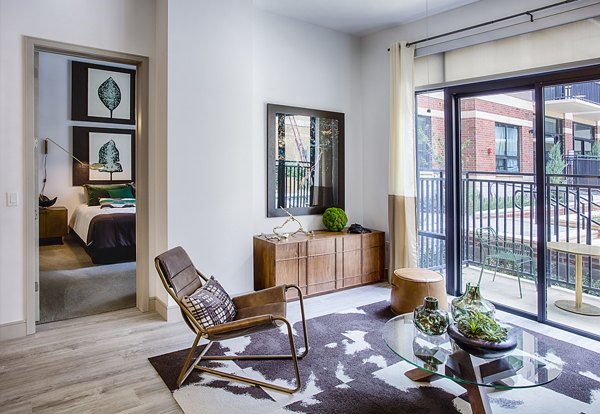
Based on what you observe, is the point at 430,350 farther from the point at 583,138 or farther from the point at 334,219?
the point at 334,219

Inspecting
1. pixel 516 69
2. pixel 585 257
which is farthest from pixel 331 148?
pixel 585 257

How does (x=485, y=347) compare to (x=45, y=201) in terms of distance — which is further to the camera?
(x=45, y=201)

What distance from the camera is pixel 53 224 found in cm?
697

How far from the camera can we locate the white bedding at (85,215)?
20.0 ft

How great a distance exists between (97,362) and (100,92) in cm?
578

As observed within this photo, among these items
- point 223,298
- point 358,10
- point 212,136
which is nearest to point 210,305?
point 223,298

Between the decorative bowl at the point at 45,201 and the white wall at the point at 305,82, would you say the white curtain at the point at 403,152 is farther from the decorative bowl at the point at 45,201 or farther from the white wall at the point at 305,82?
the decorative bowl at the point at 45,201

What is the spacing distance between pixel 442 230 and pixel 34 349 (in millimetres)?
3955

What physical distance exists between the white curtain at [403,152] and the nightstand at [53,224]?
5.72m

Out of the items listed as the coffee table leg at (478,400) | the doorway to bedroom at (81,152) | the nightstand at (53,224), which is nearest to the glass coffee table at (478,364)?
the coffee table leg at (478,400)

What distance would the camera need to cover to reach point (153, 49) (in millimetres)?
3830

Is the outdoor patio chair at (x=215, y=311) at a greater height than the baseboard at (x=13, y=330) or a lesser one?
greater

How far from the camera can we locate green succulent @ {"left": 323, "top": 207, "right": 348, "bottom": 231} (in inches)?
187

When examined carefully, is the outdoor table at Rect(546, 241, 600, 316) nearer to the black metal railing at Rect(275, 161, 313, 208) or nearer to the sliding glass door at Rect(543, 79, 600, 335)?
the sliding glass door at Rect(543, 79, 600, 335)
